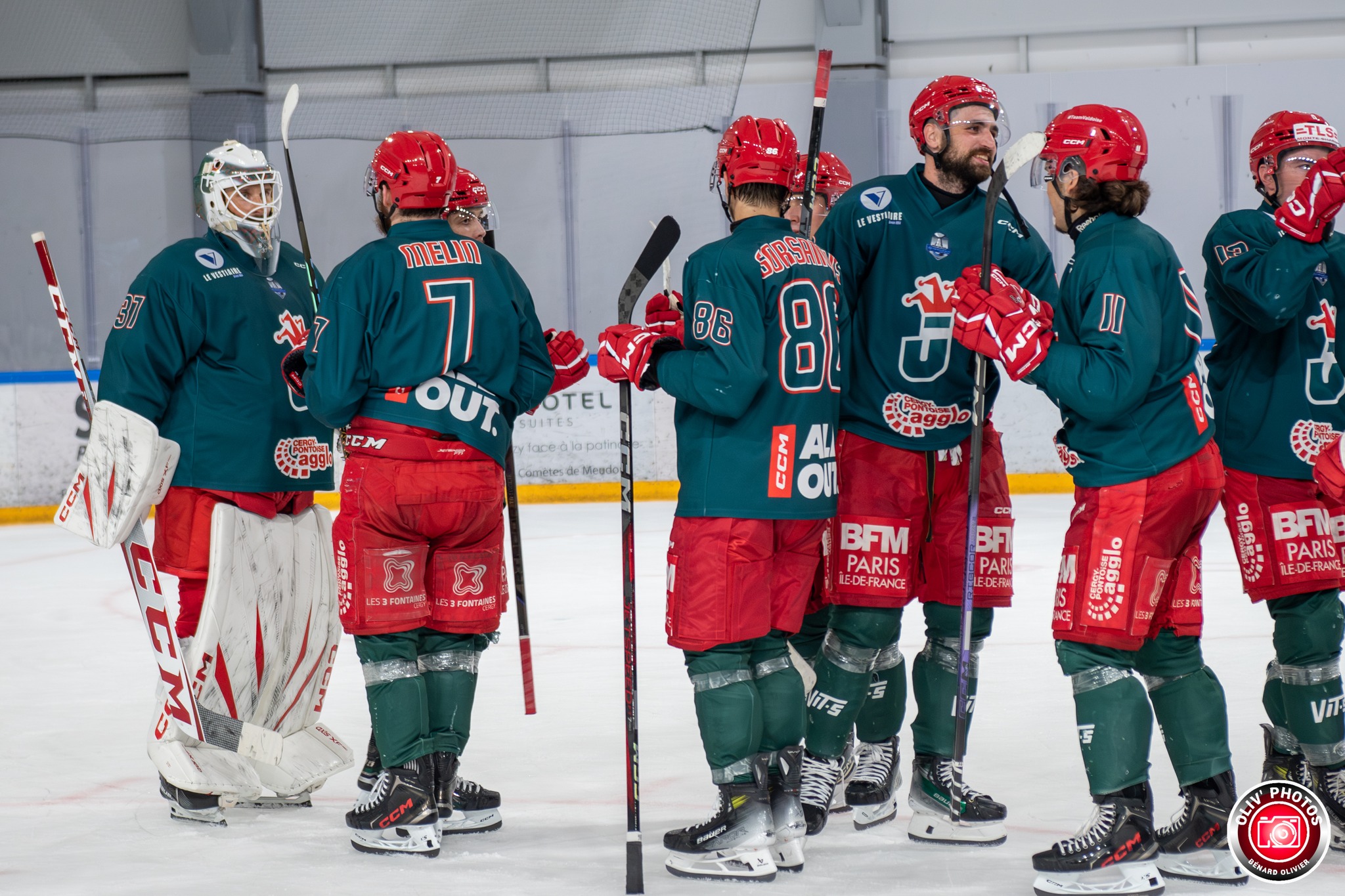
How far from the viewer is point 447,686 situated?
2889mm

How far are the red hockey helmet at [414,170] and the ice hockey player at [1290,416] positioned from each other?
1.55 metres

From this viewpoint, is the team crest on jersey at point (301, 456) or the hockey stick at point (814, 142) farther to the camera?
the team crest on jersey at point (301, 456)

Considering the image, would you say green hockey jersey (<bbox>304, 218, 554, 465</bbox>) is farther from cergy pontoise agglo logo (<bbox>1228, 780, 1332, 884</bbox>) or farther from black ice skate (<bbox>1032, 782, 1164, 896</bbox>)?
cergy pontoise agglo logo (<bbox>1228, 780, 1332, 884</bbox>)

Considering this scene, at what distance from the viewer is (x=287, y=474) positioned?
314cm

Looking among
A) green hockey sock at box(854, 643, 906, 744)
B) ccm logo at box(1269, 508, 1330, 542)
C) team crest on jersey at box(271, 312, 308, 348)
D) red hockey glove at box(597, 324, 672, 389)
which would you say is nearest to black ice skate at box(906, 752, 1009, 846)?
green hockey sock at box(854, 643, 906, 744)

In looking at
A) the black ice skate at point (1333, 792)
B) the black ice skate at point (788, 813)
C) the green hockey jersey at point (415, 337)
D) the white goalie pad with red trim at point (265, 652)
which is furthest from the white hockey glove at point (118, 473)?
the black ice skate at point (1333, 792)

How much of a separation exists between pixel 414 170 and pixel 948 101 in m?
1.09

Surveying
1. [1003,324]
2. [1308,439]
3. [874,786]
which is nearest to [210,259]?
[1003,324]

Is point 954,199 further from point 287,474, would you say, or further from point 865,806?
point 287,474

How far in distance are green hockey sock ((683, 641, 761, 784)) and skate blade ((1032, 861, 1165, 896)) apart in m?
0.55

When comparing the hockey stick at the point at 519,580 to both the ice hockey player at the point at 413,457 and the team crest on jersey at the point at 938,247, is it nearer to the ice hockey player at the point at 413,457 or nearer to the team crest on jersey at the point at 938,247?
the ice hockey player at the point at 413,457

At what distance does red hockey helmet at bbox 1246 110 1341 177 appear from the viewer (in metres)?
2.82

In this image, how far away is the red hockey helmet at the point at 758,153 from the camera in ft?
8.63

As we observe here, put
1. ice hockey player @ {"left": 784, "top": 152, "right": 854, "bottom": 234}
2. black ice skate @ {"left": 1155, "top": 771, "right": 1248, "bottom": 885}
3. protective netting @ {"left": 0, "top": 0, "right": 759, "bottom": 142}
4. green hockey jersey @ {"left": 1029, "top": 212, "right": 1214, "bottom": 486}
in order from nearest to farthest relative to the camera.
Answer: green hockey jersey @ {"left": 1029, "top": 212, "right": 1214, "bottom": 486}
black ice skate @ {"left": 1155, "top": 771, "right": 1248, "bottom": 885}
ice hockey player @ {"left": 784, "top": 152, "right": 854, "bottom": 234}
protective netting @ {"left": 0, "top": 0, "right": 759, "bottom": 142}
